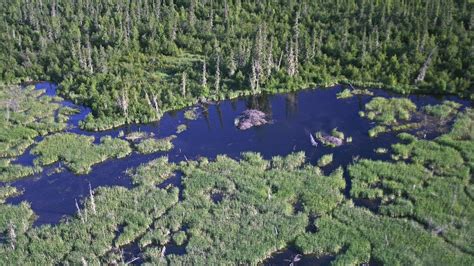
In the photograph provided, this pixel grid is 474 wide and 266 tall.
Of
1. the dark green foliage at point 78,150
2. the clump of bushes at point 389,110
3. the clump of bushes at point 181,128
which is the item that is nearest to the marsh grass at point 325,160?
the clump of bushes at point 389,110

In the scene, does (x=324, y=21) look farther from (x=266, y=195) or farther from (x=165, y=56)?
(x=266, y=195)

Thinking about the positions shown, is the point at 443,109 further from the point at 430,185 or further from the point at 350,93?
the point at 430,185

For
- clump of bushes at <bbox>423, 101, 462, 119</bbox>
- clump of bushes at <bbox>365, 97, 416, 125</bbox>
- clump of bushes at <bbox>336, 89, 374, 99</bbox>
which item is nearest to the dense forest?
clump of bushes at <bbox>336, 89, 374, 99</bbox>

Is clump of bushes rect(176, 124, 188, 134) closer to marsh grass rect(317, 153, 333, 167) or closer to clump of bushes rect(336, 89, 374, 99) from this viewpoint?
marsh grass rect(317, 153, 333, 167)

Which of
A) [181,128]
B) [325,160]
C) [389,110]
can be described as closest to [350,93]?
[389,110]

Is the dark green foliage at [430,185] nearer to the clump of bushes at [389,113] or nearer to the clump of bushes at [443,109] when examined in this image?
the clump of bushes at [389,113]

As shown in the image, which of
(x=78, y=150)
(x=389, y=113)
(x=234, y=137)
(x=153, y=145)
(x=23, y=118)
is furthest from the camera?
(x=23, y=118)

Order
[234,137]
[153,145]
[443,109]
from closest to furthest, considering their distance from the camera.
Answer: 1. [153,145]
2. [234,137]
3. [443,109]

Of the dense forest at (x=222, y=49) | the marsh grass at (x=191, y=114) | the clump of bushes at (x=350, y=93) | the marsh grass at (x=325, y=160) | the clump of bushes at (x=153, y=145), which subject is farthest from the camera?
the dense forest at (x=222, y=49)
